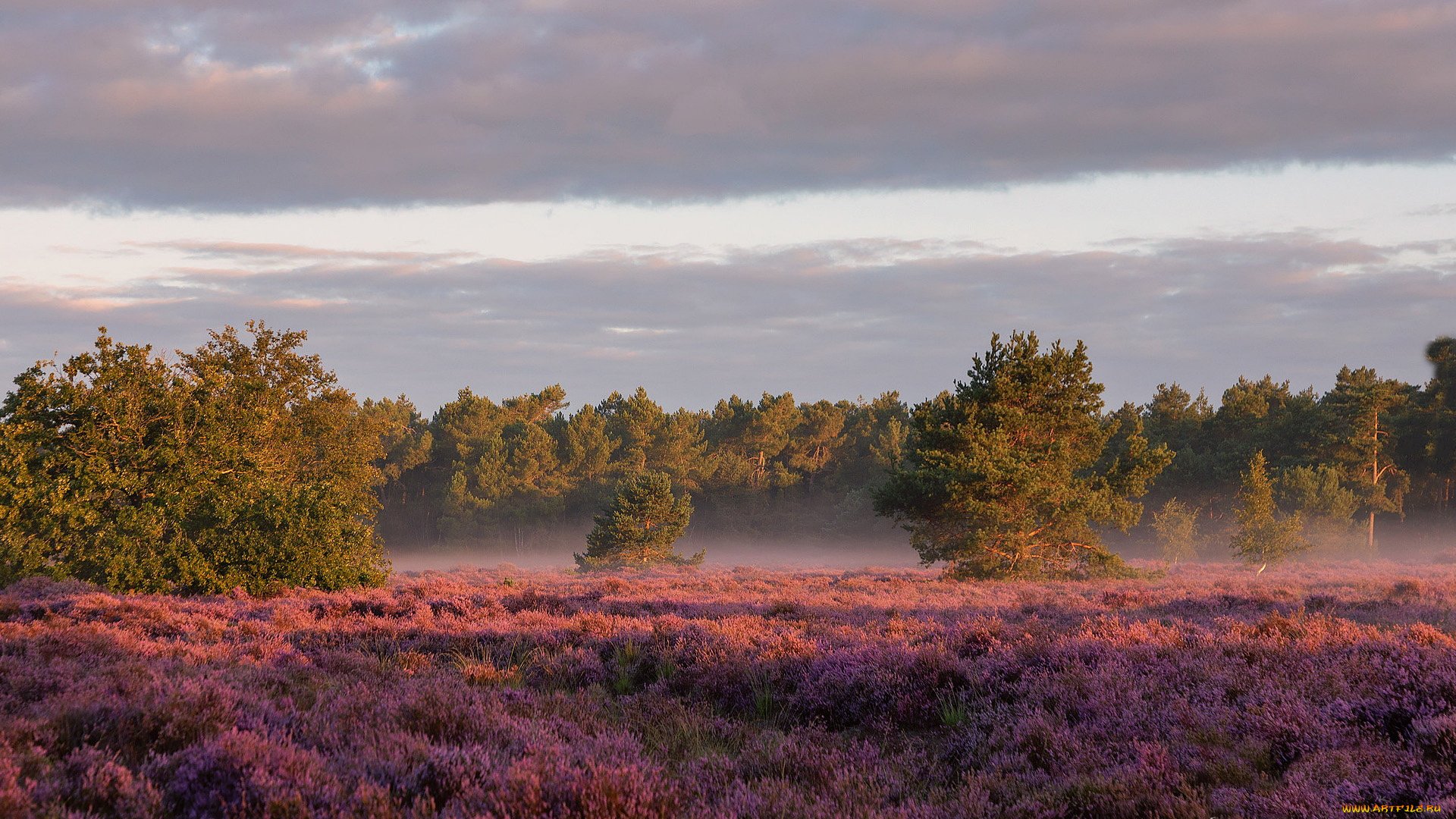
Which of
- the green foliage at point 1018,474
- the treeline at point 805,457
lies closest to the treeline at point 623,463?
the treeline at point 805,457

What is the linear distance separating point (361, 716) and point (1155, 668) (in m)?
6.02

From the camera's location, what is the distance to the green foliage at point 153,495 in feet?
53.5

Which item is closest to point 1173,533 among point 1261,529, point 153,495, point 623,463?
point 1261,529

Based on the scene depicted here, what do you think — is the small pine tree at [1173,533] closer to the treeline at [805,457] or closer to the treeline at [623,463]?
the treeline at [805,457]

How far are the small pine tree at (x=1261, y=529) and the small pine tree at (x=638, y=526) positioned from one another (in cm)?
2661

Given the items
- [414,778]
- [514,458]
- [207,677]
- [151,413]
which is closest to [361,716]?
[414,778]

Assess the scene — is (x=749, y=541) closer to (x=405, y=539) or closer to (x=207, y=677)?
(x=405, y=539)

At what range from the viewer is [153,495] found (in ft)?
58.6

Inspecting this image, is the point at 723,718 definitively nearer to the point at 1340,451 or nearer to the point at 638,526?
the point at 638,526

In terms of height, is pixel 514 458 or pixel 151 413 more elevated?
pixel 151 413

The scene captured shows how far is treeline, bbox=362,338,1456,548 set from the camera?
60.0 m

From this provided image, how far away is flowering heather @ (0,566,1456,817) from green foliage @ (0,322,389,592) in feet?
16.7

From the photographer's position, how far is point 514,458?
74.9 meters

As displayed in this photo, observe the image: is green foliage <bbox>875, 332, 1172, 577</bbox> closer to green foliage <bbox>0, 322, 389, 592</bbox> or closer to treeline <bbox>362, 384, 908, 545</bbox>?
green foliage <bbox>0, 322, 389, 592</bbox>
